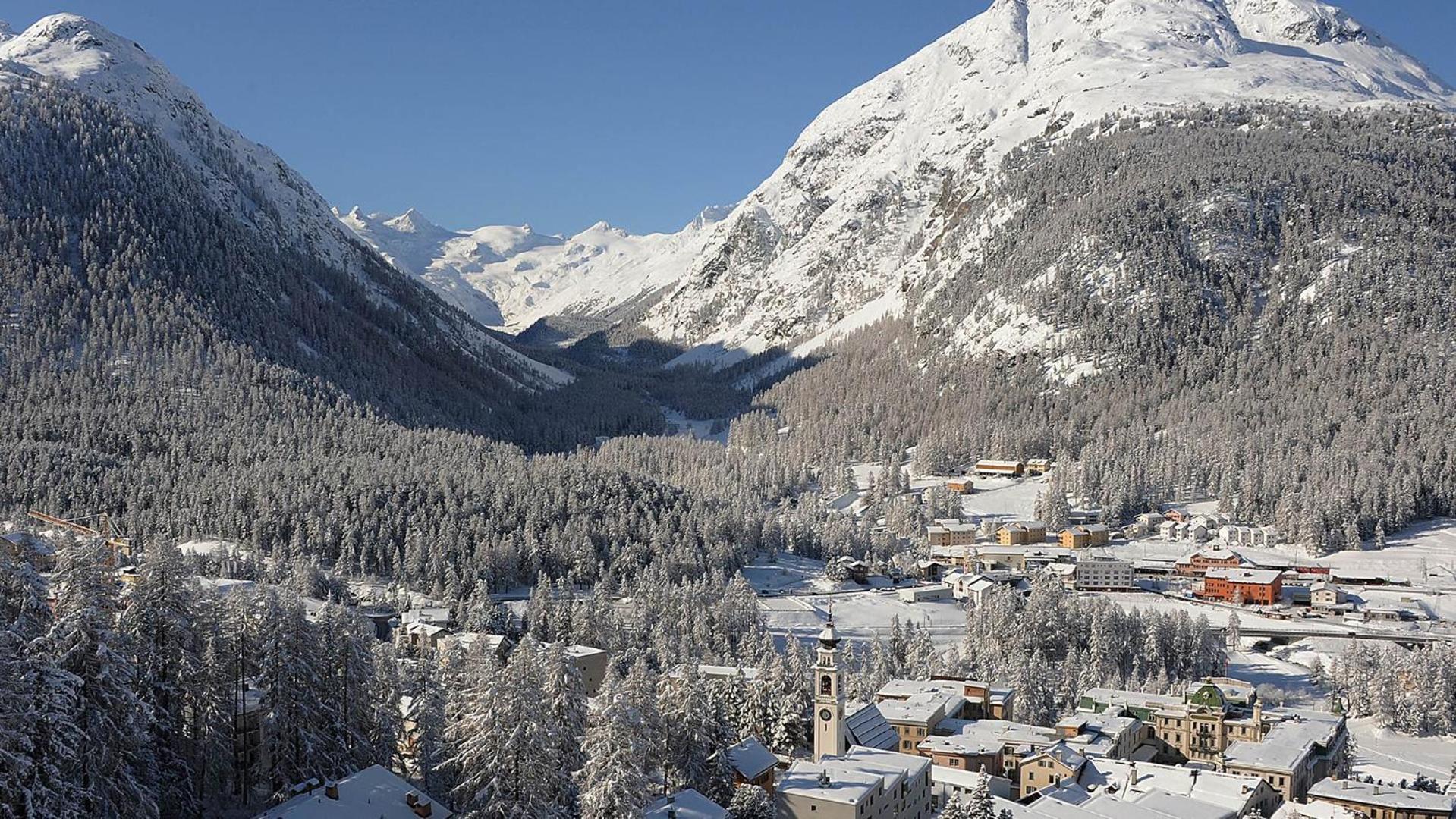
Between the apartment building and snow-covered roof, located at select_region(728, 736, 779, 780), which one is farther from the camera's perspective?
the apartment building

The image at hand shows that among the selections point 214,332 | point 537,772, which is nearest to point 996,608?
point 537,772

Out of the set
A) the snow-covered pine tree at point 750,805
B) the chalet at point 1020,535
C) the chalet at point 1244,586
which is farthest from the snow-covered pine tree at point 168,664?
the chalet at point 1020,535

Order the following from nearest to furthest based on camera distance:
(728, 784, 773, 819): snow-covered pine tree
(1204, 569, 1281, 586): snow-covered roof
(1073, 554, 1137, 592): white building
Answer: (728, 784, 773, 819): snow-covered pine tree
(1204, 569, 1281, 586): snow-covered roof
(1073, 554, 1137, 592): white building

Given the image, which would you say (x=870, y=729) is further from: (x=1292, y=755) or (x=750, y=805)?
(x=1292, y=755)

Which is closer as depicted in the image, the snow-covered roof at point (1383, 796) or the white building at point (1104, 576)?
the snow-covered roof at point (1383, 796)

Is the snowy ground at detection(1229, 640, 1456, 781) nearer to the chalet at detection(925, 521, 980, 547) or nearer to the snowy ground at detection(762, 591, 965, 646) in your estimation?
the snowy ground at detection(762, 591, 965, 646)

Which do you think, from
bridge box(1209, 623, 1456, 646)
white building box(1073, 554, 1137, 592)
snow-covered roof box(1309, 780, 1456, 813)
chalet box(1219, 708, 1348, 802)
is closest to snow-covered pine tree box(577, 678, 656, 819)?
snow-covered roof box(1309, 780, 1456, 813)

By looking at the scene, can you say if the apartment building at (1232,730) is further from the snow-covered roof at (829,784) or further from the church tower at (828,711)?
the snow-covered roof at (829,784)
